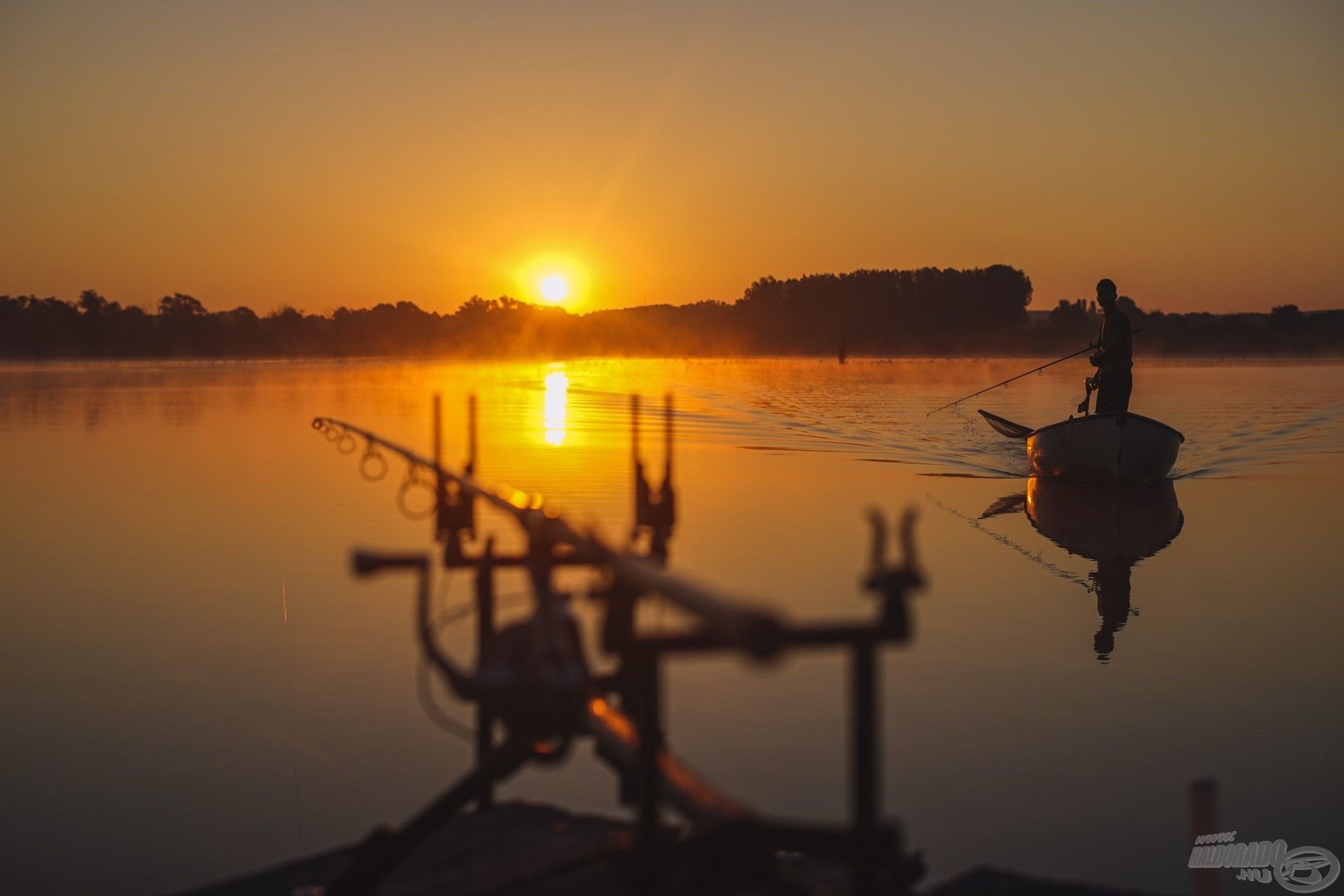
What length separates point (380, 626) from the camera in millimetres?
10680

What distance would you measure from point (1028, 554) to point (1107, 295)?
4.21 m

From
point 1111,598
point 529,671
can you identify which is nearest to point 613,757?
point 529,671

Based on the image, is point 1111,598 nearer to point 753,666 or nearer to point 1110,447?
point 1110,447

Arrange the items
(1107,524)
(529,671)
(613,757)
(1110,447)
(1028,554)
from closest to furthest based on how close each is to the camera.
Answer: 1. (529,671)
2. (613,757)
3. (1028,554)
4. (1107,524)
5. (1110,447)

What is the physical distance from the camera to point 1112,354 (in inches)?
698

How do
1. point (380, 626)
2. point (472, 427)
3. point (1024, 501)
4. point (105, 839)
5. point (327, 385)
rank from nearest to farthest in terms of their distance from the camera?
point (105, 839), point (472, 427), point (380, 626), point (1024, 501), point (327, 385)

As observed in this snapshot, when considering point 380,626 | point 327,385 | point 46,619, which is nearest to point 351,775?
point 380,626

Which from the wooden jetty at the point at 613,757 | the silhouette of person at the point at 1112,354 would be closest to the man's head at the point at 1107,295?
the silhouette of person at the point at 1112,354

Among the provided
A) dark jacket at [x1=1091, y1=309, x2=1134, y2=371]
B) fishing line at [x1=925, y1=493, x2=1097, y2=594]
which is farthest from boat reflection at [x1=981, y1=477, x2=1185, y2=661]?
dark jacket at [x1=1091, y1=309, x2=1134, y2=371]

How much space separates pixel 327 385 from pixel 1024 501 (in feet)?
143

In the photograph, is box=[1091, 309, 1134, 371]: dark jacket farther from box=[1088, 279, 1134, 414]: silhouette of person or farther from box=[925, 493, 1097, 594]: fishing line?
box=[925, 493, 1097, 594]: fishing line

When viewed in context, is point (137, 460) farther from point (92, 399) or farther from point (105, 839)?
point (92, 399)

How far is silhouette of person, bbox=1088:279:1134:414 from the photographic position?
55.7 ft

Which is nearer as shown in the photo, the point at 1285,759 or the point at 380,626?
the point at 1285,759
